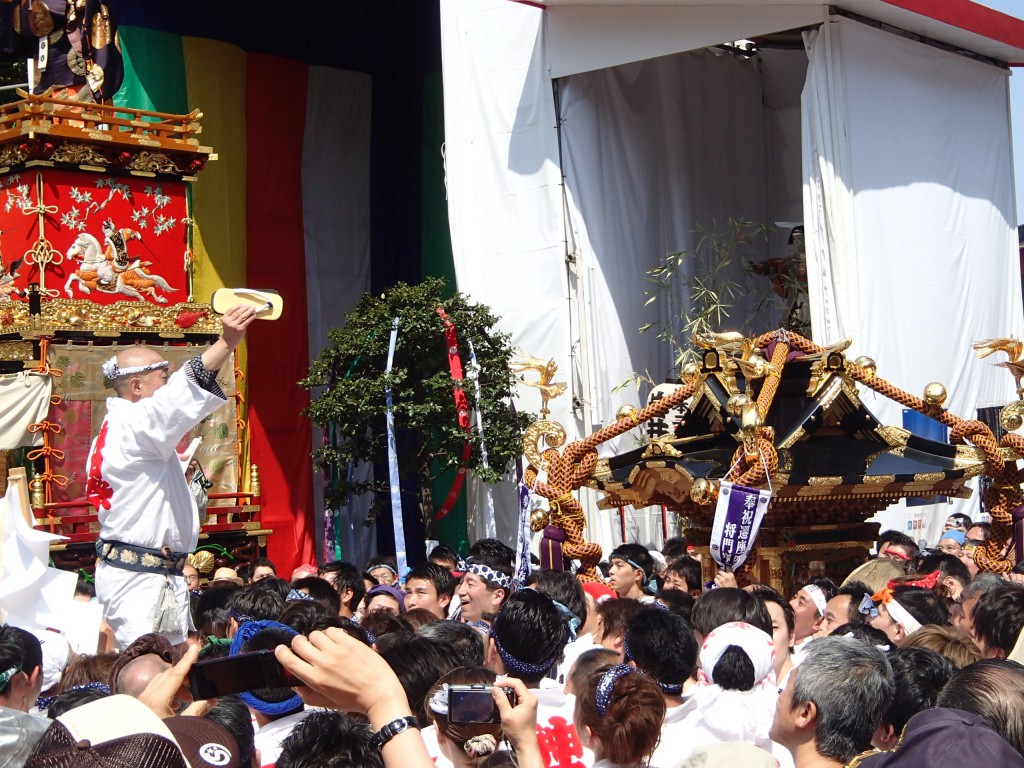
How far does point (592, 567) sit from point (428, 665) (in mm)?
5682

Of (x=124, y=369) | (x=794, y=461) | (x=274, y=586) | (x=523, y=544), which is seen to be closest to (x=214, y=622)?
(x=274, y=586)

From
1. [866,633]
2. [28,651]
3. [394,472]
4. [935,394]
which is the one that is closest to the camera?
[28,651]

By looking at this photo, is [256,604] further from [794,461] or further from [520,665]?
[794,461]

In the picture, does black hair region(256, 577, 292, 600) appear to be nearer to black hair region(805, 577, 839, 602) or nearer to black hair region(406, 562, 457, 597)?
black hair region(406, 562, 457, 597)

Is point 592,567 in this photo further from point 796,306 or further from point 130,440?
point 796,306

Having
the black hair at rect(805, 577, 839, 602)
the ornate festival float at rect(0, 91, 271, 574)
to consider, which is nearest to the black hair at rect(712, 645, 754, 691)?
the black hair at rect(805, 577, 839, 602)

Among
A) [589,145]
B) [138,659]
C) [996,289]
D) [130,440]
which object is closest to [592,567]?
[130,440]

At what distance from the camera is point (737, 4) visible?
13.9 meters

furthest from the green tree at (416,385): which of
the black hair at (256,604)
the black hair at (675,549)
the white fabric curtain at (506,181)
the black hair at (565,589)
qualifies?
the black hair at (256,604)

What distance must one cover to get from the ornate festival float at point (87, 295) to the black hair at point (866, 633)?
25.1ft

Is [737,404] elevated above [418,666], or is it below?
above

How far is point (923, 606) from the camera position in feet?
16.4

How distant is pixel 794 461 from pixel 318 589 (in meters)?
3.69

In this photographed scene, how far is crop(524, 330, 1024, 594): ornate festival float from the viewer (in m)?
8.38
